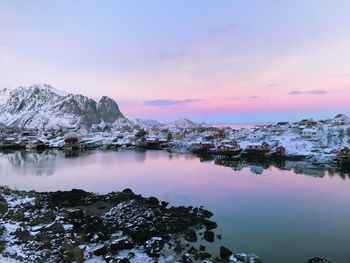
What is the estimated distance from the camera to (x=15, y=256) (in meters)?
10.9

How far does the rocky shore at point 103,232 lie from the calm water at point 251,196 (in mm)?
1571

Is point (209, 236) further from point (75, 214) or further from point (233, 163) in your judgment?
point (233, 163)

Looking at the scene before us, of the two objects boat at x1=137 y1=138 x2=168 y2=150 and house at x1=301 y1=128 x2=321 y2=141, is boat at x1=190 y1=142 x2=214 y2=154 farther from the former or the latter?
house at x1=301 y1=128 x2=321 y2=141

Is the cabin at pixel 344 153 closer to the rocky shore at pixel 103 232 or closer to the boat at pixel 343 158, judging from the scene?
the boat at pixel 343 158

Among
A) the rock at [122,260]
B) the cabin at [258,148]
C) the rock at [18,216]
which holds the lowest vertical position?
the rock at [122,260]

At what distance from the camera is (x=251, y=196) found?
2377 cm

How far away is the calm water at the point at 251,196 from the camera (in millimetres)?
13961

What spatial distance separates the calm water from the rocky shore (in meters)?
1.57

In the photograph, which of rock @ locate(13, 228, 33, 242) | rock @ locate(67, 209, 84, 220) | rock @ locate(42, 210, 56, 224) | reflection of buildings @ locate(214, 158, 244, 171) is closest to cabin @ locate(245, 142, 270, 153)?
reflection of buildings @ locate(214, 158, 244, 171)

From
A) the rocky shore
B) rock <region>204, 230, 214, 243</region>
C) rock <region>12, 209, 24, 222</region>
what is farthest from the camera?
rock <region>12, 209, 24, 222</region>

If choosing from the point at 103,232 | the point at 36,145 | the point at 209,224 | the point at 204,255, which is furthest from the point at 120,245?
the point at 36,145

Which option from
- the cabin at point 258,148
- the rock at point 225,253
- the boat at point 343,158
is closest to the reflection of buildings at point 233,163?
the cabin at point 258,148

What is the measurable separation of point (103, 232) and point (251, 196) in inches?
527

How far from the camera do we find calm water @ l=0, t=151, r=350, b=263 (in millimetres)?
13961
